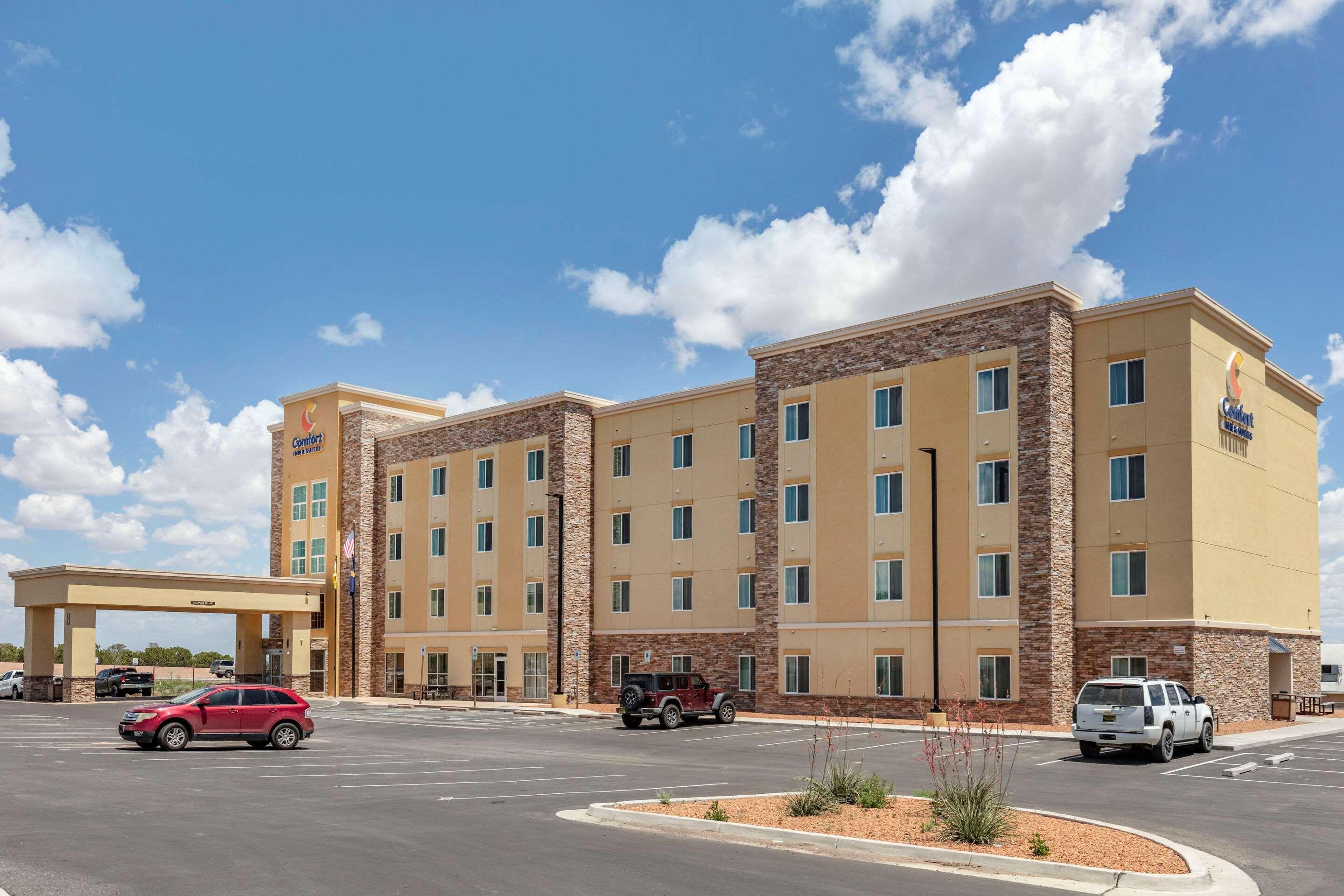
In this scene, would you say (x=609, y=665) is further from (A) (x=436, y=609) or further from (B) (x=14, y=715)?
(B) (x=14, y=715)

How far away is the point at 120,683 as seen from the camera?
55.5 meters

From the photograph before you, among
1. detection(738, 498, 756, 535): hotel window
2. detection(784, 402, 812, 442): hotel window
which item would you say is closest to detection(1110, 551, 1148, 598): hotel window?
detection(784, 402, 812, 442): hotel window

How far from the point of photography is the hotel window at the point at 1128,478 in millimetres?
36094

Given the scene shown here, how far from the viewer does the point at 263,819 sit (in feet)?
52.0

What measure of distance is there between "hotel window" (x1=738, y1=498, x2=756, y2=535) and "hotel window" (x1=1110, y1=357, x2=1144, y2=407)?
570 inches

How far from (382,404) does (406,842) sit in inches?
2054

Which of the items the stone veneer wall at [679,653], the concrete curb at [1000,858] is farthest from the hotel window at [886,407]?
the concrete curb at [1000,858]

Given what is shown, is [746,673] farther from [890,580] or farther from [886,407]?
[886,407]

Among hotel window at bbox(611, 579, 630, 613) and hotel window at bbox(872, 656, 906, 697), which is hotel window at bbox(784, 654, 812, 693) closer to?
hotel window at bbox(872, 656, 906, 697)

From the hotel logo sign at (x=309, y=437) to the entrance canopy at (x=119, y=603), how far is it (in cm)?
750

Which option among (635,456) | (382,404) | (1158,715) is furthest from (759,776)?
(382,404)

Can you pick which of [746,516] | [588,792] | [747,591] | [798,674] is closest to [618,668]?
[747,591]

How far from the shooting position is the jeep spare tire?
37031mm

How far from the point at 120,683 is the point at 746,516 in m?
32.0
